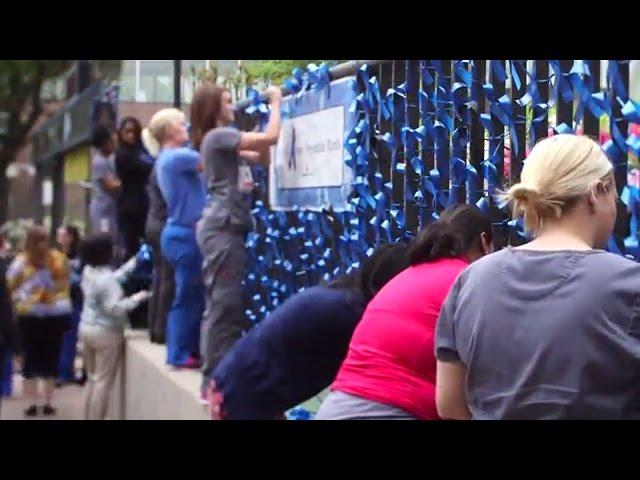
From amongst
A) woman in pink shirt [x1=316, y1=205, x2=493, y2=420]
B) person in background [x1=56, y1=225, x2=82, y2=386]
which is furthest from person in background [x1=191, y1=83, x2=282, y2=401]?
person in background [x1=56, y1=225, x2=82, y2=386]

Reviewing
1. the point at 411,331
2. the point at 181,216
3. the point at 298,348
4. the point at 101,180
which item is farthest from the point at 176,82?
the point at 411,331

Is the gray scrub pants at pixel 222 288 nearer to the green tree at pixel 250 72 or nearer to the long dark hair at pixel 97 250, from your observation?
the green tree at pixel 250 72

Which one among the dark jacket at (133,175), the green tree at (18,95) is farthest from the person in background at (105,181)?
the green tree at (18,95)

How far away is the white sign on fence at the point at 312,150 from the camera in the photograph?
5043mm

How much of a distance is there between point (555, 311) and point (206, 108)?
3783 millimetres

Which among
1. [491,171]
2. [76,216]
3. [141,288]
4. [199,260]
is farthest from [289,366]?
[76,216]

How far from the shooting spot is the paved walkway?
36.0 ft

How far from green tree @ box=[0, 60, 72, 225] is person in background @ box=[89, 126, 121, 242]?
35.6ft

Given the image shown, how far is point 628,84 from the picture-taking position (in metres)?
2.88

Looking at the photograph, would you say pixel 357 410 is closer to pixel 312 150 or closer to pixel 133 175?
pixel 312 150

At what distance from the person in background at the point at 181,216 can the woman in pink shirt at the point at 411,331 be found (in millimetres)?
3497

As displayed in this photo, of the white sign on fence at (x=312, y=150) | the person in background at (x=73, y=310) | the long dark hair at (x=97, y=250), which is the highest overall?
the white sign on fence at (x=312, y=150)
